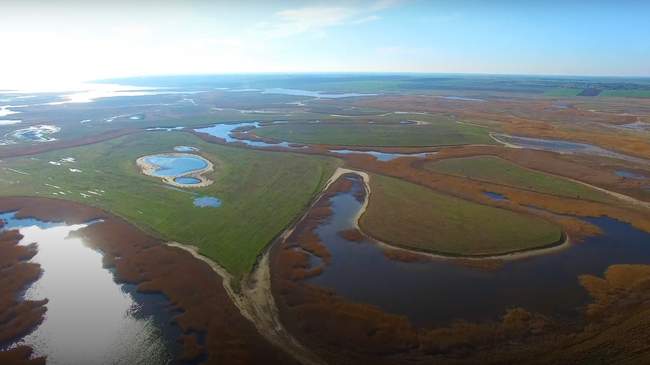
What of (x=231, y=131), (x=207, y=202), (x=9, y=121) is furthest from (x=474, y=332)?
(x=9, y=121)

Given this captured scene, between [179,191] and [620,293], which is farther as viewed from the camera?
[179,191]

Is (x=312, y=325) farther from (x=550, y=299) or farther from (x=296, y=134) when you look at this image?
(x=296, y=134)

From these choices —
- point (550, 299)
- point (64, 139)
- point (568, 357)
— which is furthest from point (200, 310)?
point (64, 139)

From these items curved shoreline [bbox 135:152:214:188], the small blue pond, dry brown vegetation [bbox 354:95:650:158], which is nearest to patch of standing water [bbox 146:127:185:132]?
curved shoreline [bbox 135:152:214:188]

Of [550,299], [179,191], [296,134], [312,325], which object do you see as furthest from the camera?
[296,134]

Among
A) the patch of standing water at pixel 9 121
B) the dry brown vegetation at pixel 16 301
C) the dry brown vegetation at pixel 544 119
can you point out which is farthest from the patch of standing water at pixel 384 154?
the patch of standing water at pixel 9 121

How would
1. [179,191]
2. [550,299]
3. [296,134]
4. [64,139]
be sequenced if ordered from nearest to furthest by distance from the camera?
1. [550,299]
2. [179,191]
3. [64,139]
4. [296,134]

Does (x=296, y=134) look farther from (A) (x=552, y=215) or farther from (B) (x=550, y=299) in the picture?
(B) (x=550, y=299)
